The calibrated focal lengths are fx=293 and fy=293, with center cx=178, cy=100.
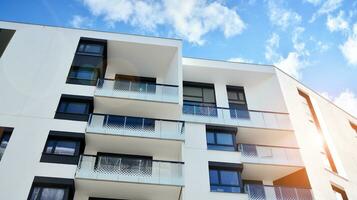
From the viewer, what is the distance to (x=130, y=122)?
15.1 meters

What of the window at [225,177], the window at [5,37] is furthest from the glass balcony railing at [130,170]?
the window at [5,37]

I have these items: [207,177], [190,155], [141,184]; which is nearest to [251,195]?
[207,177]

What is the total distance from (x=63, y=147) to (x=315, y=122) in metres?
15.4

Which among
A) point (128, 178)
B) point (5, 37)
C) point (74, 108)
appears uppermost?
point (5, 37)

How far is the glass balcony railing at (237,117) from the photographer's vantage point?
1667cm

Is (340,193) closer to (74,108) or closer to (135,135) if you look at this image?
(135,135)

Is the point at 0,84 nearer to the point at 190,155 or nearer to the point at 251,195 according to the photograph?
the point at 190,155

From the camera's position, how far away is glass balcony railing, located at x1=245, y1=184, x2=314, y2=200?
13.6 meters

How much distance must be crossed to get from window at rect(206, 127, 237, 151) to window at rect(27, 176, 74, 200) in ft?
23.7

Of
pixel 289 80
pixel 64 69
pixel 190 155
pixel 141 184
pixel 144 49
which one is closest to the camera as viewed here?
pixel 141 184

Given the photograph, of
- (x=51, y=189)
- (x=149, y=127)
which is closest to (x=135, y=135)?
(x=149, y=127)

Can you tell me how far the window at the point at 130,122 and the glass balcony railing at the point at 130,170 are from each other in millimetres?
2019

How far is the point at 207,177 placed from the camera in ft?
45.5

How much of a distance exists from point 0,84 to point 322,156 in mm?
17921
